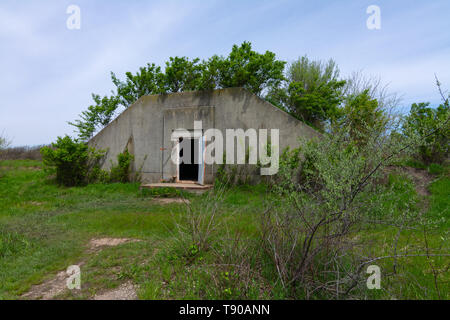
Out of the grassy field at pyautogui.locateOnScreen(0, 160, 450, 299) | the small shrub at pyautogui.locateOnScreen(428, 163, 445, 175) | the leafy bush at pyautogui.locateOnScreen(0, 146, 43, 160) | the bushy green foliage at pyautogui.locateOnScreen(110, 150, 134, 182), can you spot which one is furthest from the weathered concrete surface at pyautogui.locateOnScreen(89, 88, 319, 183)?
the leafy bush at pyautogui.locateOnScreen(0, 146, 43, 160)

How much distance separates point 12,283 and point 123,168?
23.3ft

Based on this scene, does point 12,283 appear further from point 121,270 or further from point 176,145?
point 176,145

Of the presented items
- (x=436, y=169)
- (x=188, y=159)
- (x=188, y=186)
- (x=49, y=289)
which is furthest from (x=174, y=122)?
(x=436, y=169)

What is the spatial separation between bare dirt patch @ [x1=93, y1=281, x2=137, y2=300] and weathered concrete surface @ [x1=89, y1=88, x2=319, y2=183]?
592cm

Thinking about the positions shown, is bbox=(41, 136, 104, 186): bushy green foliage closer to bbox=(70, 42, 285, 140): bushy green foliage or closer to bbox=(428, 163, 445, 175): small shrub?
bbox=(70, 42, 285, 140): bushy green foliage

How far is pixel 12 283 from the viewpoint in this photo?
10.00ft

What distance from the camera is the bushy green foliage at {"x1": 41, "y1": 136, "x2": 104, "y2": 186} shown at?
984 cm

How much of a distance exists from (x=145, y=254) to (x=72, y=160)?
8.05m

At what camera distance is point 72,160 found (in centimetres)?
1002

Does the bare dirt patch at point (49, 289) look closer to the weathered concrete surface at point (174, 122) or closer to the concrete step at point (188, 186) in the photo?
the concrete step at point (188, 186)

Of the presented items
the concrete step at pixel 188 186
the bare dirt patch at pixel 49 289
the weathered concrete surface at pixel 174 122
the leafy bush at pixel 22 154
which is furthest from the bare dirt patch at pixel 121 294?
the leafy bush at pixel 22 154

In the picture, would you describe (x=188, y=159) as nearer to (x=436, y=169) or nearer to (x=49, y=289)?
(x=49, y=289)

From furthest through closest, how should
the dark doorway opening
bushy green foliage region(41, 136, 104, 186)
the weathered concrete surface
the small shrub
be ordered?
the dark doorway opening < bushy green foliage region(41, 136, 104, 186) < the weathered concrete surface < the small shrub
